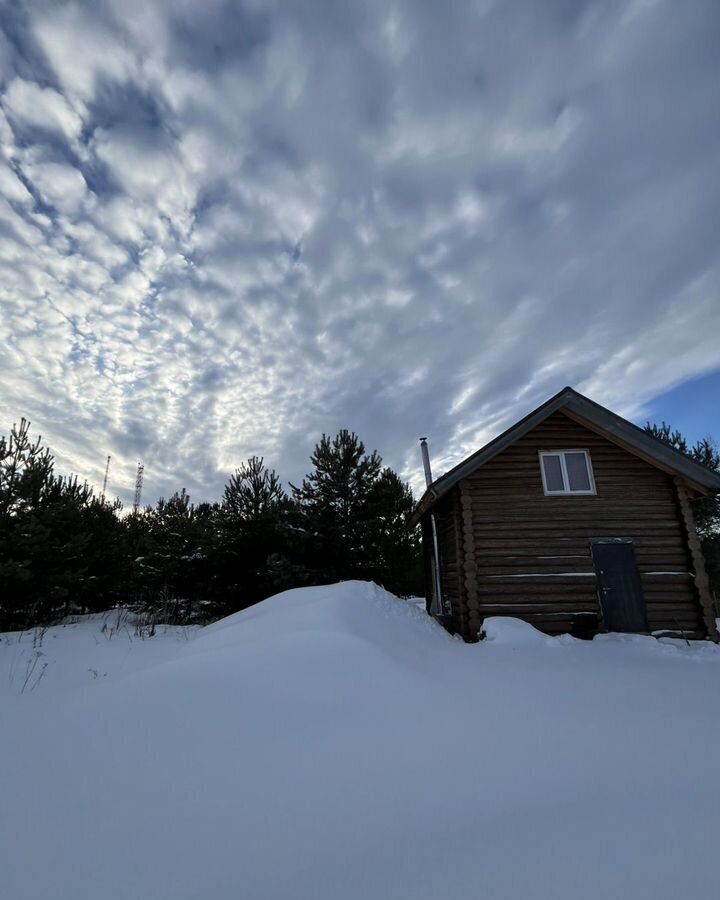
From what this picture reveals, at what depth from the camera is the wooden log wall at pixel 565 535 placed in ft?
32.9

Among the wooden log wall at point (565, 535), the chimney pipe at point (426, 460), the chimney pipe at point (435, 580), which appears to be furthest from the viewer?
the chimney pipe at point (426, 460)

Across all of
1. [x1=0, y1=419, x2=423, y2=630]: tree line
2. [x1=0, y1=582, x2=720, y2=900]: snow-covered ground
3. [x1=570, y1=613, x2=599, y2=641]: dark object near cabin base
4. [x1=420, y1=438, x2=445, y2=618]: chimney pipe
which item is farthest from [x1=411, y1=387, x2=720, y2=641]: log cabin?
[x1=0, y1=419, x2=423, y2=630]: tree line

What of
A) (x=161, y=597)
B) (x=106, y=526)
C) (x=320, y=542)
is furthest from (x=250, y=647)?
(x=106, y=526)

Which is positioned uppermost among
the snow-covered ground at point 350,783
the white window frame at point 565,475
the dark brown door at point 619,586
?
the white window frame at point 565,475

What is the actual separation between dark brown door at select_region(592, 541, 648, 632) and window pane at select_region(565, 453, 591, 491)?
142cm

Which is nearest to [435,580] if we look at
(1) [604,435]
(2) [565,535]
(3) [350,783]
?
(2) [565,535]

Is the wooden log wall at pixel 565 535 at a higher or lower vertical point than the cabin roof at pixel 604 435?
lower

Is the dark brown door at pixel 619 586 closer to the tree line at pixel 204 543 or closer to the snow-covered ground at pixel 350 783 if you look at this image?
the snow-covered ground at pixel 350 783

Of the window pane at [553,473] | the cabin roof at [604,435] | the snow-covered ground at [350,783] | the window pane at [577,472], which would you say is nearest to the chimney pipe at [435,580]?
the cabin roof at [604,435]

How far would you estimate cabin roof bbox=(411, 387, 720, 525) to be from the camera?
1021cm

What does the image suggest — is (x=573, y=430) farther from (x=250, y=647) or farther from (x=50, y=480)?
(x=50, y=480)

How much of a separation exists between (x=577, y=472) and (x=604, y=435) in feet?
3.72

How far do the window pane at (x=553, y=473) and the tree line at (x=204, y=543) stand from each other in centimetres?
824

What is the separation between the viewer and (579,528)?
10.4m
